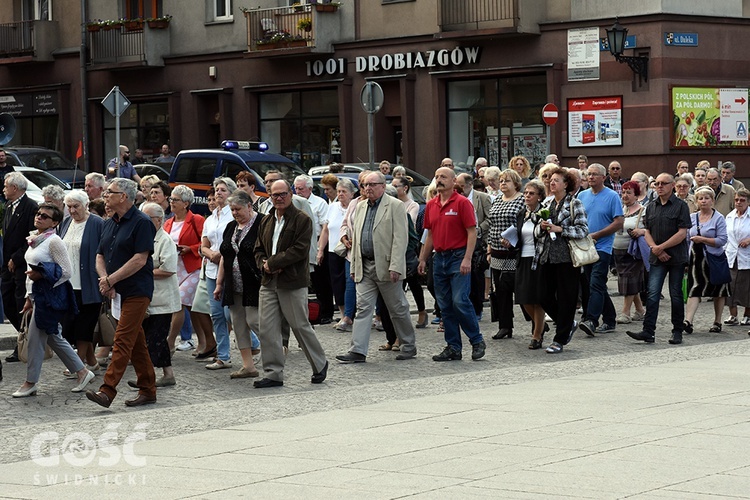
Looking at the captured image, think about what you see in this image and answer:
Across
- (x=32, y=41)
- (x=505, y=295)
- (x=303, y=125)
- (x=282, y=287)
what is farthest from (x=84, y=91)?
(x=282, y=287)

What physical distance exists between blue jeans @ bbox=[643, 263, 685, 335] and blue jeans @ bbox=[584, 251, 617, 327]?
65cm

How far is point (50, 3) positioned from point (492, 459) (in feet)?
124

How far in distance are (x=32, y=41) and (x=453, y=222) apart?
1263 inches

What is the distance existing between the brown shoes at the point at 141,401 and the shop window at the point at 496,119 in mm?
22708

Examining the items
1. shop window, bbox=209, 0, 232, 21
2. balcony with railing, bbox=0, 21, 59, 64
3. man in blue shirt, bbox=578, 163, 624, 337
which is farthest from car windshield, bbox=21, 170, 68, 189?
balcony with railing, bbox=0, 21, 59, 64

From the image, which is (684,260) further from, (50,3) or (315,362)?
Result: (50,3)

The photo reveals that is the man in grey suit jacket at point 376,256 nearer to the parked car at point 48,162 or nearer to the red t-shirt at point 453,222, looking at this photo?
the red t-shirt at point 453,222

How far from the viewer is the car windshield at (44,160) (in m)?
32.0

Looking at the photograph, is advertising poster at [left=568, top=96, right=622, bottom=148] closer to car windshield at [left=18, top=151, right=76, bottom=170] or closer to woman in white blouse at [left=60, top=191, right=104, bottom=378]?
car windshield at [left=18, top=151, right=76, bottom=170]

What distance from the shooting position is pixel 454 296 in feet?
45.5

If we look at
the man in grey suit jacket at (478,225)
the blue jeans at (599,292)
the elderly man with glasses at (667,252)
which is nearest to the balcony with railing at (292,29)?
the man in grey suit jacket at (478,225)

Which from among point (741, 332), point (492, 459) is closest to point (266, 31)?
point (741, 332)

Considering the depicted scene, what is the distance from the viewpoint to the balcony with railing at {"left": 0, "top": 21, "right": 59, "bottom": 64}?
43.1 m

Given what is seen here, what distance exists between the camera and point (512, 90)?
33.8 meters
